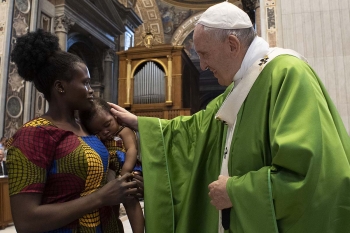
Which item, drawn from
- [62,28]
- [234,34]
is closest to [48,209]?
[234,34]

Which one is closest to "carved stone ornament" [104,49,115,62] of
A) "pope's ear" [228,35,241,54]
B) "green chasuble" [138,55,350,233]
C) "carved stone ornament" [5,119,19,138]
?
"carved stone ornament" [5,119,19,138]

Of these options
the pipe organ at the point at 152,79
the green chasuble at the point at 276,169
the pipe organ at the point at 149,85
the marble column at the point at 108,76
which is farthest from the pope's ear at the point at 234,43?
the marble column at the point at 108,76

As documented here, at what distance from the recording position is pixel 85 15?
10953 mm

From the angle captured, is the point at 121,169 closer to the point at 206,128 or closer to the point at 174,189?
the point at 174,189

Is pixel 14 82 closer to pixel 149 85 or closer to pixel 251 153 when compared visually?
pixel 149 85

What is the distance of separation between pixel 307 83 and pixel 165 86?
8.84 m

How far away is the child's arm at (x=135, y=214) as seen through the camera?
1614mm

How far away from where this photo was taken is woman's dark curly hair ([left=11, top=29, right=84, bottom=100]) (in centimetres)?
139

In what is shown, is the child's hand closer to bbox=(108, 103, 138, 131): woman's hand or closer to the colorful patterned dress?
the colorful patterned dress

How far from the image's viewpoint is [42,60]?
4.60 ft

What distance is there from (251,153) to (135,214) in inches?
26.2

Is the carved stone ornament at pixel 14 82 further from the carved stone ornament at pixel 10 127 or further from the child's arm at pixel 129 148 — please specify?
the child's arm at pixel 129 148

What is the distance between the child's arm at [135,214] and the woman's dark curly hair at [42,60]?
0.65 meters

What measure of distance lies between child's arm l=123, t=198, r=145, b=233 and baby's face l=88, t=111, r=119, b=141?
1.28 ft
